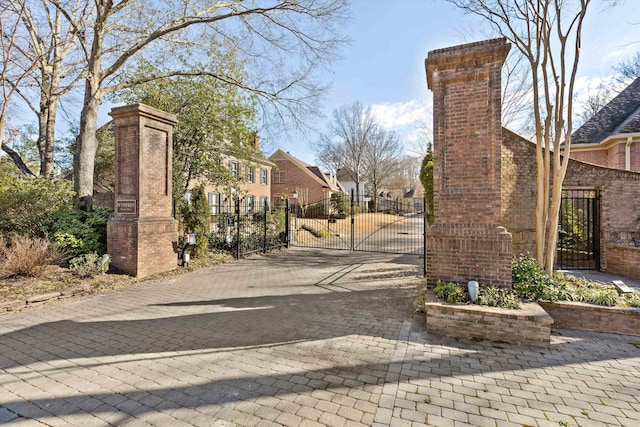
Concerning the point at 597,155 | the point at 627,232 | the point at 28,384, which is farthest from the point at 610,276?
the point at 28,384

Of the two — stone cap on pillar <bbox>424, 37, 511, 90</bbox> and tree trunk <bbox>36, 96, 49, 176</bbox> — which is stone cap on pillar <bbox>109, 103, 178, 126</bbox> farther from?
stone cap on pillar <bbox>424, 37, 511, 90</bbox>

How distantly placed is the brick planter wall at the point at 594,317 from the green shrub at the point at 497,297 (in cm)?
57

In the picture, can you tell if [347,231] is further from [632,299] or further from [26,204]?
[632,299]

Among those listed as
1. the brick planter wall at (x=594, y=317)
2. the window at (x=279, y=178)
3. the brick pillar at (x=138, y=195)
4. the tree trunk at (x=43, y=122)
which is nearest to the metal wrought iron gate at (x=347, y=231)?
the brick planter wall at (x=594, y=317)

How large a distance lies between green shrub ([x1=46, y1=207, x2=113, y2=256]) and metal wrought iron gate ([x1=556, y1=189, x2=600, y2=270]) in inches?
468

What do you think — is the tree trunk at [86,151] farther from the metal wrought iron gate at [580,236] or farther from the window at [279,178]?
the window at [279,178]

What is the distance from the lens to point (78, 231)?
745 centimetres

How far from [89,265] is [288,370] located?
20.1ft

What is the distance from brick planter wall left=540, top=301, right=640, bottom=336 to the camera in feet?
13.6

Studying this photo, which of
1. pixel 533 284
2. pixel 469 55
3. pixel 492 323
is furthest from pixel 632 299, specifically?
pixel 469 55

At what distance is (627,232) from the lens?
7.63 meters

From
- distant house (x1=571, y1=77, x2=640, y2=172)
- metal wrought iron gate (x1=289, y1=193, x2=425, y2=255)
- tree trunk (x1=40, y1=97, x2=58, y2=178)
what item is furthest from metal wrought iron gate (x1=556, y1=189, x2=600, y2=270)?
tree trunk (x1=40, y1=97, x2=58, y2=178)

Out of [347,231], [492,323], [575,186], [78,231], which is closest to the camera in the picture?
[492,323]

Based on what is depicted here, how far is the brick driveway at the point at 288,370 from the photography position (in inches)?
99.0
